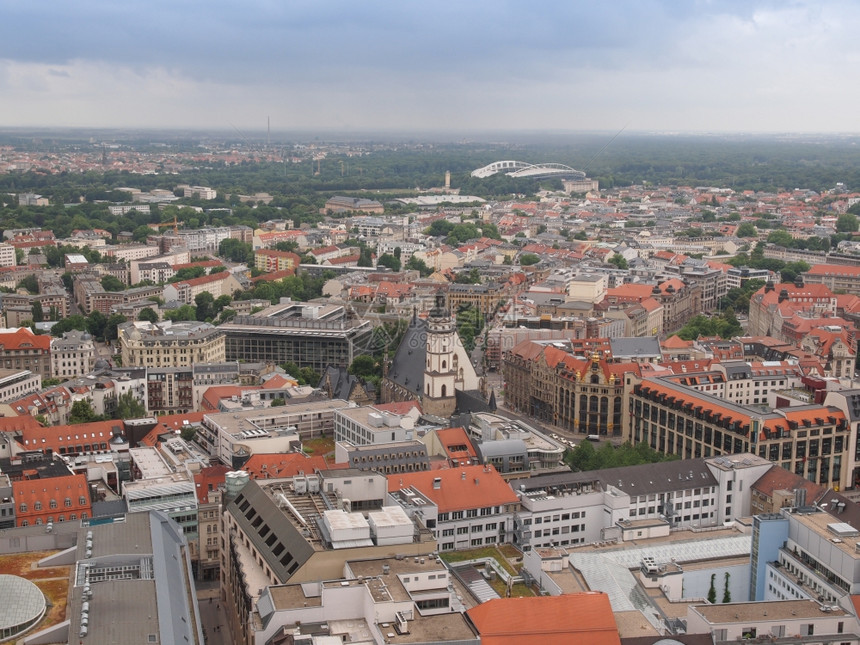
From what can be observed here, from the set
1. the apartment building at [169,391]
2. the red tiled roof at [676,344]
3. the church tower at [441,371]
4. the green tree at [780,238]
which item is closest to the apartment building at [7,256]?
the apartment building at [169,391]

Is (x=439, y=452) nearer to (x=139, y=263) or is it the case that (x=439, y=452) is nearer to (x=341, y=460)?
(x=341, y=460)

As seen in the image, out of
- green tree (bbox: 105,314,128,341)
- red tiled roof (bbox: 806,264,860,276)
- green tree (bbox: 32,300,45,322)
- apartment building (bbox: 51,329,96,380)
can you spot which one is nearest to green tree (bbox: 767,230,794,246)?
red tiled roof (bbox: 806,264,860,276)

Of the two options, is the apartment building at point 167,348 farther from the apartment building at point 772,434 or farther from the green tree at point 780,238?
the green tree at point 780,238

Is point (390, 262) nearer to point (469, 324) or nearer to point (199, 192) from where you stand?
point (469, 324)

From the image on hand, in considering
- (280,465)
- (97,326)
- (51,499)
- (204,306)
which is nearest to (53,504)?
(51,499)

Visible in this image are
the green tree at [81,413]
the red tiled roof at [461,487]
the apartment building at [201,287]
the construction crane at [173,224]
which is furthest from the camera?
the construction crane at [173,224]

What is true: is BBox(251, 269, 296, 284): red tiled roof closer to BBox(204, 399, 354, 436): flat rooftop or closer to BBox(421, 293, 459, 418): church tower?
BBox(204, 399, 354, 436): flat rooftop

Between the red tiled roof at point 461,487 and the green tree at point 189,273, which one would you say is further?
the green tree at point 189,273
